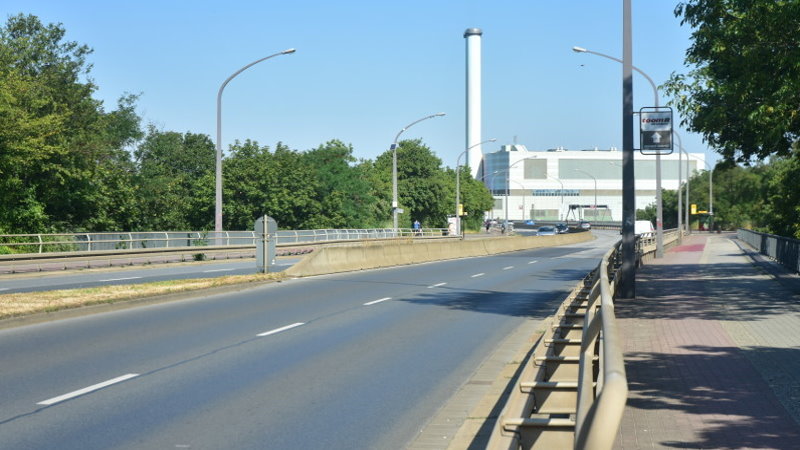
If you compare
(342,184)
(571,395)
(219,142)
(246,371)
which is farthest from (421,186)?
(571,395)

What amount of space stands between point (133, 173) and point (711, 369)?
60749mm

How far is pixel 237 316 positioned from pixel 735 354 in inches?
339

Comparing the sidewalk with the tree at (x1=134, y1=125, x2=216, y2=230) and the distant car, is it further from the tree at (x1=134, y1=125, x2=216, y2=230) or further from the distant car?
the distant car

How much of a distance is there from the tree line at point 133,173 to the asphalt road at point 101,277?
1135 centimetres

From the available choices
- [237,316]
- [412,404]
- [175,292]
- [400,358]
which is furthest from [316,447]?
[175,292]

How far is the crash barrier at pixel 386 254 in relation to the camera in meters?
29.6

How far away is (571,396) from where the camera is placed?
8039 millimetres

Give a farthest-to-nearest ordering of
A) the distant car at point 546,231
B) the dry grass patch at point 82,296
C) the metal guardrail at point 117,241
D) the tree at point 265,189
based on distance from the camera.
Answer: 1. the distant car at point 546,231
2. the tree at point 265,189
3. the metal guardrail at point 117,241
4. the dry grass patch at point 82,296

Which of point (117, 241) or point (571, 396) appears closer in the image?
point (571, 396)

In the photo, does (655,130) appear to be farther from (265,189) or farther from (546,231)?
(546,231)

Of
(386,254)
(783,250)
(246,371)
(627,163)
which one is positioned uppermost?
(627,163)

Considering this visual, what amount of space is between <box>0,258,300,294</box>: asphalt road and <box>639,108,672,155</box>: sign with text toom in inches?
510

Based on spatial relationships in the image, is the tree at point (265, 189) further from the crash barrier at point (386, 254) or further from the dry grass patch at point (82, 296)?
the dry grass patch at point (82, 296)

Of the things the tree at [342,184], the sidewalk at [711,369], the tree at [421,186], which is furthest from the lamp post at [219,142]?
the tree at [421,186]
